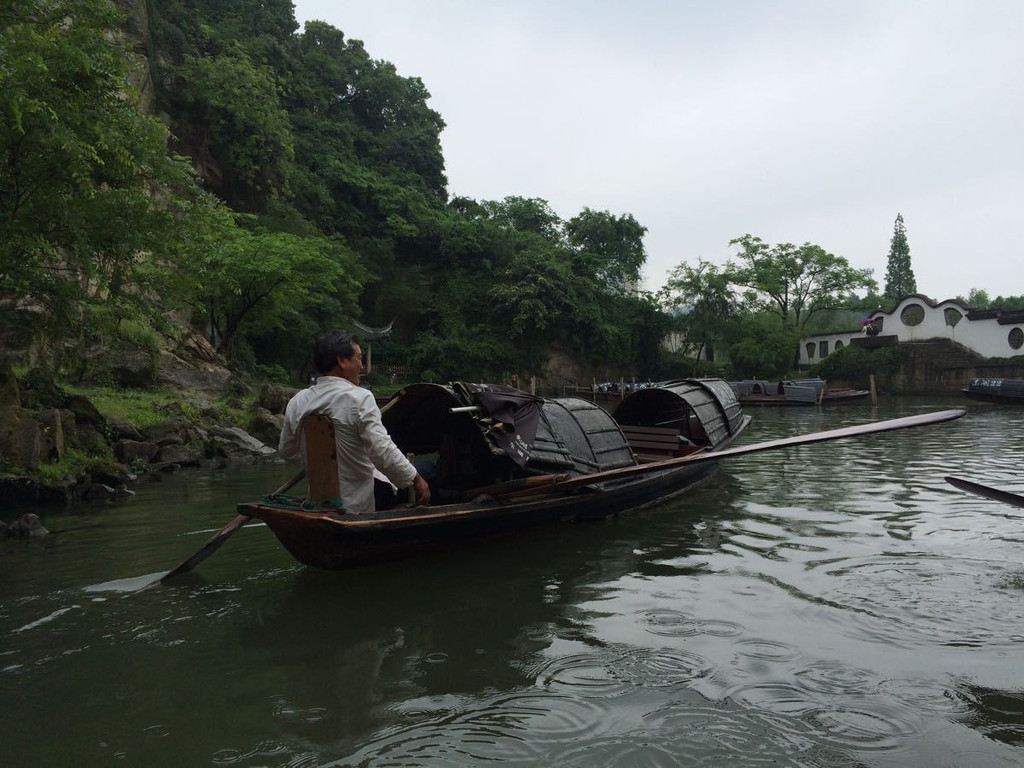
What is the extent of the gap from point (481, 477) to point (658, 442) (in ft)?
13.0

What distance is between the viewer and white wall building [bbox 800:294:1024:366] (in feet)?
115

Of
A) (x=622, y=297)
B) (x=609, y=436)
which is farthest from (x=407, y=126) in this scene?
(x=609, y=436)

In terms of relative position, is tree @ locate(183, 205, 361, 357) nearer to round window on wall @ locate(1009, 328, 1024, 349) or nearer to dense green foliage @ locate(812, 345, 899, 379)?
dense green foliage @ locate(812, 345, 899, 379)

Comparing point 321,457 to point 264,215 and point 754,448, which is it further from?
point 264,215

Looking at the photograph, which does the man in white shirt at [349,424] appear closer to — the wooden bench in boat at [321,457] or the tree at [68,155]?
the wooden bench in boat at [321,457]

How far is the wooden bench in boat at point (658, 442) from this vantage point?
10.3 m

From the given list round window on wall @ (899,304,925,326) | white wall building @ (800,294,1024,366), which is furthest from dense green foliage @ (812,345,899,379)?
round window on wall @ (899,304,925,326)

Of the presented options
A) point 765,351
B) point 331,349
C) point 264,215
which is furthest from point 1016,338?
point 331,349

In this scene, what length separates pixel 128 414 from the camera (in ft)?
46.7

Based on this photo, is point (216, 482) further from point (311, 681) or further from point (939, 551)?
point (939, 551)

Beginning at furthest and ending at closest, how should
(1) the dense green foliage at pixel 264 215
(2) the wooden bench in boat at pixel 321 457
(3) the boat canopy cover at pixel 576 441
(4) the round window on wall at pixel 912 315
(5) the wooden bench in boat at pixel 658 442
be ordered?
(4) the round window on wall at pixel 912 315
(5) the wooden bench in boat at pixel 658 442
(1) the dense green foliage at pixel 264 215
(3) the boat canopy cover at pixel 576 441
(2) the wooden bench in boat at pixel 321 457

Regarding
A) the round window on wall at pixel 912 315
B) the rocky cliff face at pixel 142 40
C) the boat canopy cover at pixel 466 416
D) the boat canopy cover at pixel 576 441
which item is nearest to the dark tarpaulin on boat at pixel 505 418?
the boat canopy cover at pixel 466 416

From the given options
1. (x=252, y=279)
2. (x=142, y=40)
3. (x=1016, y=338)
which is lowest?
(x=1016, y=338)

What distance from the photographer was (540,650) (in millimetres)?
4168
